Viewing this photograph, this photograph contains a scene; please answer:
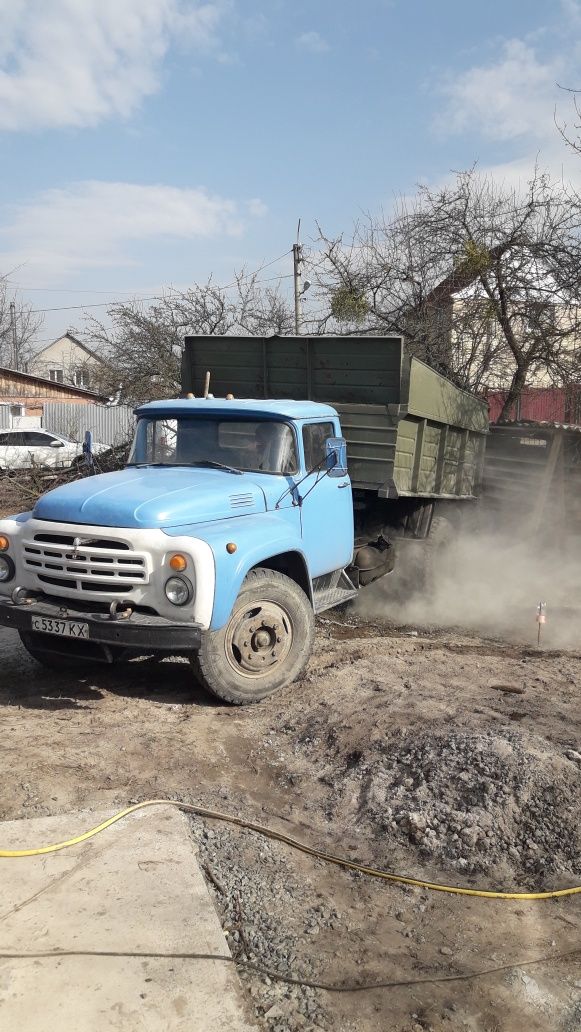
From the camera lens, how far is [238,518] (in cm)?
576

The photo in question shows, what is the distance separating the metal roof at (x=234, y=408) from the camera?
20.9ft

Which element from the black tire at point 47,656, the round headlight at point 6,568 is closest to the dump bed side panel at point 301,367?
the black tire at point 47,656

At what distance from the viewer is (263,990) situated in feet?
9.25

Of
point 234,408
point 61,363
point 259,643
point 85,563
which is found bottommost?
point 259,643

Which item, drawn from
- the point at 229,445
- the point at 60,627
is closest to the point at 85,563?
the point at 60,627

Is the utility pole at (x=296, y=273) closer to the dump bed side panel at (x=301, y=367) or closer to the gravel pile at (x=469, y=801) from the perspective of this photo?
the dump bed side panel at (x=301, y=367)

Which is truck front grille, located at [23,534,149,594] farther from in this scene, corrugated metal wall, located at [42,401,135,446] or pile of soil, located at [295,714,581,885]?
corrugated metal wall, located at [42,401,135,446]

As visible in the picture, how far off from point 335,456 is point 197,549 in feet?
6.37

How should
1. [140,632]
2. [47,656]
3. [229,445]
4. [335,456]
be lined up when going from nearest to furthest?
1. [140,632]
2. [47,656]
3. [229,445]
4. [335,456]

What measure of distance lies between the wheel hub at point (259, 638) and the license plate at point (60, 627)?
37.3 inches

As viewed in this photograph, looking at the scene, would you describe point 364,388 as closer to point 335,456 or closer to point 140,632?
point 335,456

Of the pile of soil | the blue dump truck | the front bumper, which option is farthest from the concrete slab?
the blue dump truck

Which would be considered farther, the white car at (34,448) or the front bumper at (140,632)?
the white car at (34,448)

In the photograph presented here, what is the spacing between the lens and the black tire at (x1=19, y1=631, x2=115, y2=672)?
5.93 metres
